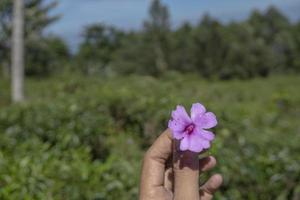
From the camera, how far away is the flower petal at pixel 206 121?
1.11 metres

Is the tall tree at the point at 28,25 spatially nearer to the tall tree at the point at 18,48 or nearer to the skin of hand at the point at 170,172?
the tall tree at the point at 18,48

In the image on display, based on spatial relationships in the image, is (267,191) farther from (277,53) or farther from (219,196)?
(277,53)

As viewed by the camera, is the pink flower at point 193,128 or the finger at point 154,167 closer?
the pink flower at point 193,128

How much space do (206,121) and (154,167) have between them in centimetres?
23

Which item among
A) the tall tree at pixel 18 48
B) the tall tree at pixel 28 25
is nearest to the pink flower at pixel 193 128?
the tall tree at pixel 18 48

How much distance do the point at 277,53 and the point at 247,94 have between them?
3397 cm

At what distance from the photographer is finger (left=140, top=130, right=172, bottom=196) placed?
4.07ft

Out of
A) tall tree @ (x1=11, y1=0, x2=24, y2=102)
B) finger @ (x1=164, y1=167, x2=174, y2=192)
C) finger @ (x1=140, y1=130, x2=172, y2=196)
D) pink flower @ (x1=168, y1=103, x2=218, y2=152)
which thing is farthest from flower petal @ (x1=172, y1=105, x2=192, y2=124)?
tall tree @ (x1=11, y1=0, x2=24, y2=102)

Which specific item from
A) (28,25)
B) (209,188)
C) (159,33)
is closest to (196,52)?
(159,33)

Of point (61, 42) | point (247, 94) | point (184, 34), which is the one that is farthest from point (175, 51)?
point (247, 94)

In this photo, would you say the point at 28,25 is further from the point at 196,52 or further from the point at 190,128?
the point at 190,128

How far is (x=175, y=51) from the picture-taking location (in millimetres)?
45938

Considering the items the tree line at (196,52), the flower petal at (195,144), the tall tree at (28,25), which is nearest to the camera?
the flower petal at (195,144)

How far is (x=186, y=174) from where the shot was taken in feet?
3.74
